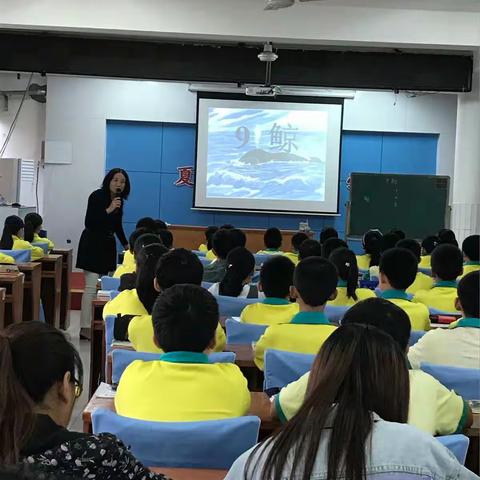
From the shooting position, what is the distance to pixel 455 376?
273 cm

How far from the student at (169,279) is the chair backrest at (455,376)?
0.97m

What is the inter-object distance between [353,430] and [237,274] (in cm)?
343

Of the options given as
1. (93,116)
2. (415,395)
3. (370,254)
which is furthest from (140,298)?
(93,116)

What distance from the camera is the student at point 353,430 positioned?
4.13 feet

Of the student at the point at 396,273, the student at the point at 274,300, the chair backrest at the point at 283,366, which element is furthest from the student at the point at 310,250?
the chair backrest at the point at 283,366

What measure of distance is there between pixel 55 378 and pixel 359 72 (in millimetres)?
7441

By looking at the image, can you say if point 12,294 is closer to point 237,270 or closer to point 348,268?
point 237,270

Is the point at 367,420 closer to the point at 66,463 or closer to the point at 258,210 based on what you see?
the point at 66,463

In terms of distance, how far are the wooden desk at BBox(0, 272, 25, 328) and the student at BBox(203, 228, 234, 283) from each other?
1428 mm

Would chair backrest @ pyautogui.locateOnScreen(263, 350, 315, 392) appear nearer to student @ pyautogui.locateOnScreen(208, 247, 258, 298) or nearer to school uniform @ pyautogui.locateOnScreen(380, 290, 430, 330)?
school uniform @ pyautogui.locateOnScreen(380, 290, 430, 330)

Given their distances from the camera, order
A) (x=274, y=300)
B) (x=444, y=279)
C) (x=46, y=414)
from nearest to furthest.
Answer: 1. (x=46, y=414)
2. (x=274, y=300)
3. (x=444, y=279)

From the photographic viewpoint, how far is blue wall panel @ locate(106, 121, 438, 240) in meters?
11.6

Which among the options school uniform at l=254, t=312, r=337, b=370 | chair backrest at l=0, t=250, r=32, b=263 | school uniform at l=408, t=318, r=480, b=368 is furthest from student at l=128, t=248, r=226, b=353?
chair backrest at l=0, t=250, r=32, b=263

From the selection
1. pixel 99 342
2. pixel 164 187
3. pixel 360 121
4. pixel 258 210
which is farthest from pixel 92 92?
pixel 99 342
